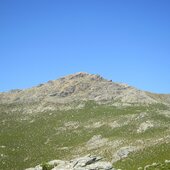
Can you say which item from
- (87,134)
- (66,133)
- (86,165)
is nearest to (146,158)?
(86,165)

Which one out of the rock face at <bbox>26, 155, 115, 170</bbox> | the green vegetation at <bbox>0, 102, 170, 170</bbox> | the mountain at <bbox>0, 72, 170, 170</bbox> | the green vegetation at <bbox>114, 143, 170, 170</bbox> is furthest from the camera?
the green vegetation at <bbox>0, 102, 170, 170</bbox>

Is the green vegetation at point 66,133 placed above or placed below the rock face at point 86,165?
above

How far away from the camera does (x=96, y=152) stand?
4513 inches

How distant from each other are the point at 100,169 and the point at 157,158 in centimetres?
2622

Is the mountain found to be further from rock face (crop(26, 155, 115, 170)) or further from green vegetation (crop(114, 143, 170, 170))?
rock face (crop(26, 155, 115, 170))

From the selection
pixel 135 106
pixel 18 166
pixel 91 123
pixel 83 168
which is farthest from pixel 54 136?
pixel 83 168

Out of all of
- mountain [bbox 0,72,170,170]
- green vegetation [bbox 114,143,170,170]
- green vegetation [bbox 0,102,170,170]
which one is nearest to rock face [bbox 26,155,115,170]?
green vegetation [bbox 114,143,170,170]

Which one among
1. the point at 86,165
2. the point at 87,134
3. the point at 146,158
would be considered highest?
the point at 87,134

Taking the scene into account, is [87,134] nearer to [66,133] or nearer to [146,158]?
[66,133]

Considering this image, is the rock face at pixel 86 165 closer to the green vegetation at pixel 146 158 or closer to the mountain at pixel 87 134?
the green vegetation at pixel 146 158

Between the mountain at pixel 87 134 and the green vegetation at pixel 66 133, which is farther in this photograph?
the green vegetation at pixel 66 133

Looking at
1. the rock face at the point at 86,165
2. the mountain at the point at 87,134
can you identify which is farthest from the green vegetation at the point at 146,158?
the rock face at the point at 86,165

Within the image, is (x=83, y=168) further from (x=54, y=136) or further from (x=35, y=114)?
(x=35, y=114)

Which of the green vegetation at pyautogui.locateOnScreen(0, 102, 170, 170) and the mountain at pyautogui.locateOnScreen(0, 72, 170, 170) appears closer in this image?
the mountain at pyautogui.locateOnScreen(0, 72, 170, 170)
